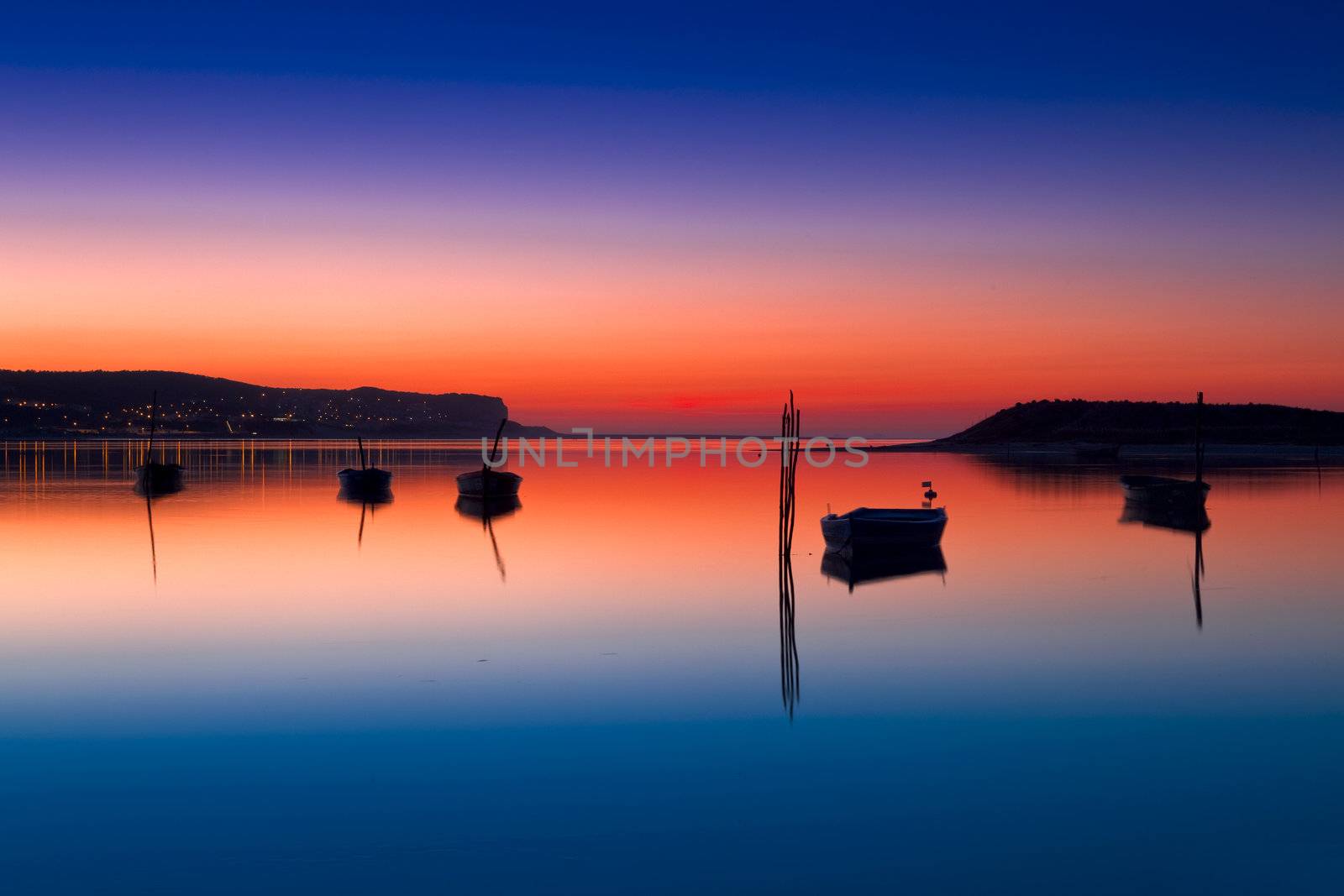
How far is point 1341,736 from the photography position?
32.6ft

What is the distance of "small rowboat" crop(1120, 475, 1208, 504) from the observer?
3522 cm

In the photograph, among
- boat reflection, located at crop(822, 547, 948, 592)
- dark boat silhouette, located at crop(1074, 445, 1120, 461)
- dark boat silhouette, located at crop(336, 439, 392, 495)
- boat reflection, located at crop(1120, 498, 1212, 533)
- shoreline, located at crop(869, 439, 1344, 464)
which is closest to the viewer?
boat reflection, located at crop(822, 547, 948, 592)

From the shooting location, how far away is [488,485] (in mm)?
39812

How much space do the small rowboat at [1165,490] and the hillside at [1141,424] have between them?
107748 mm

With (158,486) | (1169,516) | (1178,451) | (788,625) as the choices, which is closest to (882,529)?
(788,625)

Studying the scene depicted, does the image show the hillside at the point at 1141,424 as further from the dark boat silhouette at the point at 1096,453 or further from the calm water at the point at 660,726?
the calm water at the point at 660,726

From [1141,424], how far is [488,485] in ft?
494

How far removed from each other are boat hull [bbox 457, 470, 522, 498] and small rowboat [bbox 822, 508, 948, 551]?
18.3 meters

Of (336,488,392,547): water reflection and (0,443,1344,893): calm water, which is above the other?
(0,443,1344,893): calm water

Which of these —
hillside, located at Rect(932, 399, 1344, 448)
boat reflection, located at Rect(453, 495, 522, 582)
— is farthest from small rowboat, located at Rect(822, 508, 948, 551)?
hillside, located at Rect(932, 399, 1344, 448)

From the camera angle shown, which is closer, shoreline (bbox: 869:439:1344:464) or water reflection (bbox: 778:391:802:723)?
water reflection (bbox: 778:391:802:723)

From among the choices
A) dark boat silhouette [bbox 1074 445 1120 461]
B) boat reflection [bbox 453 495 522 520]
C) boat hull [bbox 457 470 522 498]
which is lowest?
dark boat silhouette [bbox 1074 445 1120 461]

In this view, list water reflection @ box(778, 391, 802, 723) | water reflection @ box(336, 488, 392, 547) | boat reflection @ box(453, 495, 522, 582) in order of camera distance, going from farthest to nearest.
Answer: water reflection @ box(336, 488, 392, 547) < boat reflection @ box(453, 495, 522, 582) < water reflection @ box(778, 391, 802, 723)

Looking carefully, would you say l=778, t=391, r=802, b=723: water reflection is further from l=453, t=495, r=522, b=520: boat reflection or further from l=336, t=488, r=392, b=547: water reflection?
l=336, t=488, r=392, b=547: water reflection
